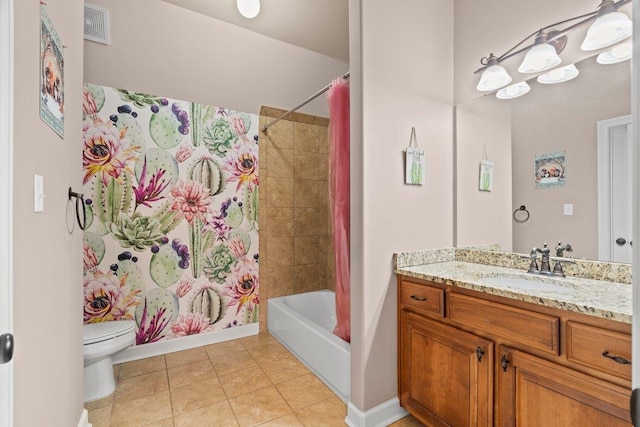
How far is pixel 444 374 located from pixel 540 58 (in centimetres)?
175

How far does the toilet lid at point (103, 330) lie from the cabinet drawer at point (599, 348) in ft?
8.10

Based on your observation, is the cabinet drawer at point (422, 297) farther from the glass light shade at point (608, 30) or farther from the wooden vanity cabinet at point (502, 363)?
the glass light shade at point (608, 30)

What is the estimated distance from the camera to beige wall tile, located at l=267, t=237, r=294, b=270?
10.1 feet

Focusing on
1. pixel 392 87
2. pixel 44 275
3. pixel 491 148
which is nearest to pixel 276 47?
pixel 392 87

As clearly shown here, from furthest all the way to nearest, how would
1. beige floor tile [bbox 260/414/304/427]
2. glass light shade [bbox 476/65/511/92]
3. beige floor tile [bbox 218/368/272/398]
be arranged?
1. beige floor tile [bbox 218/368/272/398]
2. glass light shade [bbox 476/65/511/92]
3. beige floor tile [bbox 260/414/304/427]

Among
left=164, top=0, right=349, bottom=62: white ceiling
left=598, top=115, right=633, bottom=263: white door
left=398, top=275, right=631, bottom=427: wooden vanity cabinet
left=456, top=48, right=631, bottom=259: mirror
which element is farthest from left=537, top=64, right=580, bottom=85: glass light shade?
left=164, top=0, right=349, bottom=62: white ceiling

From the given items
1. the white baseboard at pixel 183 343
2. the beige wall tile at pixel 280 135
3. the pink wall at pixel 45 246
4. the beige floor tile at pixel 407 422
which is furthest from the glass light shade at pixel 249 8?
the beige floor tile at pixel 407 422

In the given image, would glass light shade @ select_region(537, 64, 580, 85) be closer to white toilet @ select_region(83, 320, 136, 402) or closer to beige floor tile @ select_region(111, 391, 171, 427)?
beige floor tile @ select_region(111, 391, 171, 427)

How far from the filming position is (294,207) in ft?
10.6

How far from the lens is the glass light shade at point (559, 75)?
1.53 metres

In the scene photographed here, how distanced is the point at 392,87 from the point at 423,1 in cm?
67

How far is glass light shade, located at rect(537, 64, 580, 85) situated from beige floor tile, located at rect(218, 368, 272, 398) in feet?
8.39

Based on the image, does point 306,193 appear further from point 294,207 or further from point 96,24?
point 96,24
